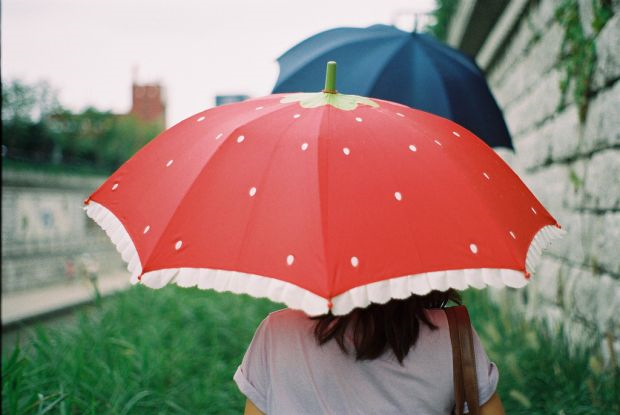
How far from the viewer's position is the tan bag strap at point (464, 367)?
4.81 feet

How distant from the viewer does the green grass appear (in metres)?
3.00

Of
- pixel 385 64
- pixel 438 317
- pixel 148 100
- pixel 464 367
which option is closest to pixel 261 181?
pixel 438 317

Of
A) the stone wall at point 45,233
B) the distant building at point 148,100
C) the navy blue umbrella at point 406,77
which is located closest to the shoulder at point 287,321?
the navy blue umbrella at point 406,77

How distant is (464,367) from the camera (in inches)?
57.8

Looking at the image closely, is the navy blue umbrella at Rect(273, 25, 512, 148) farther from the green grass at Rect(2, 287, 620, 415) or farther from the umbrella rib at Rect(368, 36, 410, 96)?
the green grass at Rect(2, 287, 620, 415)

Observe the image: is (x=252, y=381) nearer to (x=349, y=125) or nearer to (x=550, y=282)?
(x=349, y=125)

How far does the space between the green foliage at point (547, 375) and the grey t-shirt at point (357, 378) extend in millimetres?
1477

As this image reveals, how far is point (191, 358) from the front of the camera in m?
4.79

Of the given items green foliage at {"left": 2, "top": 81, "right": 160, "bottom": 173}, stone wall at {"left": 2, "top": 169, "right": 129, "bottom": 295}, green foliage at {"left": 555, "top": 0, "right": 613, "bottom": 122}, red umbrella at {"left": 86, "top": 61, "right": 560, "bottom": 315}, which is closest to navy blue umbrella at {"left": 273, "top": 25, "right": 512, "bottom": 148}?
green foliage at {"left": 555, "top": 0, "right": 613, "bottom": 122}

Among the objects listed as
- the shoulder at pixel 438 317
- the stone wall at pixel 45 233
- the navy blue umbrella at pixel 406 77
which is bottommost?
the stone wall at pixel 45 233

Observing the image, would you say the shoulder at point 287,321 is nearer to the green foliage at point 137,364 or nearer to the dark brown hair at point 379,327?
the dark brown hair at point 379,327

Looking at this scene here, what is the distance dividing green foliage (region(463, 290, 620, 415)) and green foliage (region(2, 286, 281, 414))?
Result: 173 centimetres

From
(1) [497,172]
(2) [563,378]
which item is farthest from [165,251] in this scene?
(2) [563,378]

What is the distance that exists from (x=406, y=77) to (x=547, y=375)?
1.88 meters
